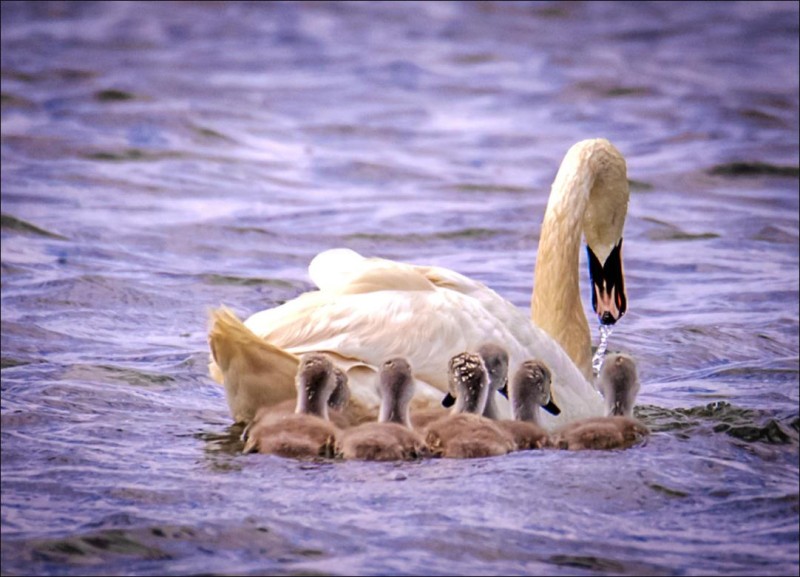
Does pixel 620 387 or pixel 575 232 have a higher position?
pixel 575 232

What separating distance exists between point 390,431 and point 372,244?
6.44 m

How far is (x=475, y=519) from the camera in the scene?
576cm

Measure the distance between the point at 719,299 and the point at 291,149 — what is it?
7539mm

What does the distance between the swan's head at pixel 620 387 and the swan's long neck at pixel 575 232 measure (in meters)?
0.79

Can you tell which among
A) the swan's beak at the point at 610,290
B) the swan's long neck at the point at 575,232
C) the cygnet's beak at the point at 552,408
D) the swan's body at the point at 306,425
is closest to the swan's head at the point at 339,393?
the swan's body at the point at 306,425

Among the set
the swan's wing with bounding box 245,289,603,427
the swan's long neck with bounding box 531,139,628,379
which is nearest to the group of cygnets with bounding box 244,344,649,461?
the swan's wing with bounding box 245,289,603,427

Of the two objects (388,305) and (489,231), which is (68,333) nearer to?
(388,305)

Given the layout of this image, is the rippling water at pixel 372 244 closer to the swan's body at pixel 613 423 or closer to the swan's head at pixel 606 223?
the swan's body at pixel 613 423

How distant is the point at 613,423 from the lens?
6.85m

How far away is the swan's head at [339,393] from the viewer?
22.6 ft

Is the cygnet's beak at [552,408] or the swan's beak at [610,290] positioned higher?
the swan's beak at [610,290]

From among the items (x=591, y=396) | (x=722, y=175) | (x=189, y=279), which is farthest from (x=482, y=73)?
(x=591, y=396)

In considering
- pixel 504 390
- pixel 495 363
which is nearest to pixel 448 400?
pixel 495 363

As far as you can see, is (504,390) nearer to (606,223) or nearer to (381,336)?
(381,336)
